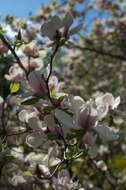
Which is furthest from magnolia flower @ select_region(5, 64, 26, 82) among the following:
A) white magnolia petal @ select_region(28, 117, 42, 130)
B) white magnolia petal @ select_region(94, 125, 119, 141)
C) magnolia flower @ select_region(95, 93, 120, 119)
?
white magnolia petal @ select_region(94, 125, 119, 141)

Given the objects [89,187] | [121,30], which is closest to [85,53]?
[121,30]

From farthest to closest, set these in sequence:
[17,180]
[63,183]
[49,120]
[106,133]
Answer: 1. [17,180]
2. [63,183]
3. [49,120]
4. [106,133]

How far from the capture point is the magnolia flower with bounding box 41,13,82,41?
1.02m

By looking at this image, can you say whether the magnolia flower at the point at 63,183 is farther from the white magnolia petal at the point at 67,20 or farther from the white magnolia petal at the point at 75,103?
the white magnolia petal at the point at 67,20

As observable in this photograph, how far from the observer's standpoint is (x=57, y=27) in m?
1.03

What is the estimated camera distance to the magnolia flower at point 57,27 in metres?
1.02

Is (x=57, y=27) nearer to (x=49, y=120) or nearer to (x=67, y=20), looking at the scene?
(x=67, y=20)

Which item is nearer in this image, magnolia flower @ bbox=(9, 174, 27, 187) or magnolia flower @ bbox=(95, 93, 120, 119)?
magnolia flower @ bbox=(95, 93, 120, 119)

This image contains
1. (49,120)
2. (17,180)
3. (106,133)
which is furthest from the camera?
(17,180)

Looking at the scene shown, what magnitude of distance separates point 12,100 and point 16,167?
34 centimetres

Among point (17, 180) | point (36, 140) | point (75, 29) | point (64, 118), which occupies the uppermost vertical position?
point (75, 29)

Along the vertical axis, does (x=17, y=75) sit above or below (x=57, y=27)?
below

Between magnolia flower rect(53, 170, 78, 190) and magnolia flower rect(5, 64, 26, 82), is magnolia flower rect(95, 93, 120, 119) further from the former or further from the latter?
magnolia flower rect(5, 64, 26, 82)

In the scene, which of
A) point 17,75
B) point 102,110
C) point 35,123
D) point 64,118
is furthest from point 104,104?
point 17,75
